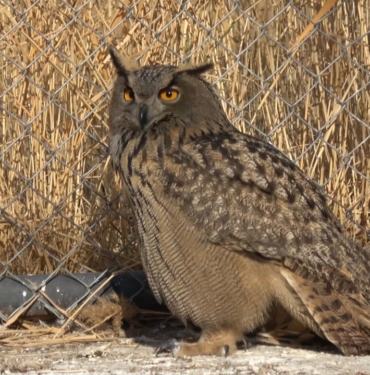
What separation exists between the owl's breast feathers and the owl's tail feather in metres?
0.04

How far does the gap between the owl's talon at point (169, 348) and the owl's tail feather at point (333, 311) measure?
23.0 inches

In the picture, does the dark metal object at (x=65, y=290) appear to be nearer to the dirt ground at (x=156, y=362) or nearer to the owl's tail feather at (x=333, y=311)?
the dirt ground at (x=156, y=362)

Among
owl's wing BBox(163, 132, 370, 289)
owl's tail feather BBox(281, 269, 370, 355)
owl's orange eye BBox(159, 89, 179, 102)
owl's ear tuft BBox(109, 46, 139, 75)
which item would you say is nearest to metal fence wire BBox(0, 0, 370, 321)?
owl's ear tuft BBox(109, 46, 139, 75)

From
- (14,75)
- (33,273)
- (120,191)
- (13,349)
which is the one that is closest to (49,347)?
(13,349)

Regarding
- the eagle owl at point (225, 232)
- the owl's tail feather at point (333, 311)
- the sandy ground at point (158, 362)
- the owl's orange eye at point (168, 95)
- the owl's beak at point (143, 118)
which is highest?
the owl's orange eye at point (168, 95)

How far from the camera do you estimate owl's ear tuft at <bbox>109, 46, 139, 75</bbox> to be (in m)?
4.29

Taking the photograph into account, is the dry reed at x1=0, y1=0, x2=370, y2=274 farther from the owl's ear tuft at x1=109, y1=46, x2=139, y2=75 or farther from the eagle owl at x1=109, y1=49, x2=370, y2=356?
the eagle owl at x1=109, y1=49, x2=370, y2=356

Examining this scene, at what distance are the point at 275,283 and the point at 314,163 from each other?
1159 mm

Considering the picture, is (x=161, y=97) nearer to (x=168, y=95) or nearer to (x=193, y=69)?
(x=168, y=95)

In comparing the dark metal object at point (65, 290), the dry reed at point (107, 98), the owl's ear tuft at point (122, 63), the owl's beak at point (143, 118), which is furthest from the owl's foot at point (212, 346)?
the owl's ear tuft at point (122, 63)

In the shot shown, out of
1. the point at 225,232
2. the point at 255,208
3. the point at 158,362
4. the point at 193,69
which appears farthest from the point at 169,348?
the point at 193,69

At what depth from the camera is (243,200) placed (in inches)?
156

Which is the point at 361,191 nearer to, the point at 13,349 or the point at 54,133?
the point at 54,133

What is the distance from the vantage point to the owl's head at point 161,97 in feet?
13.6
